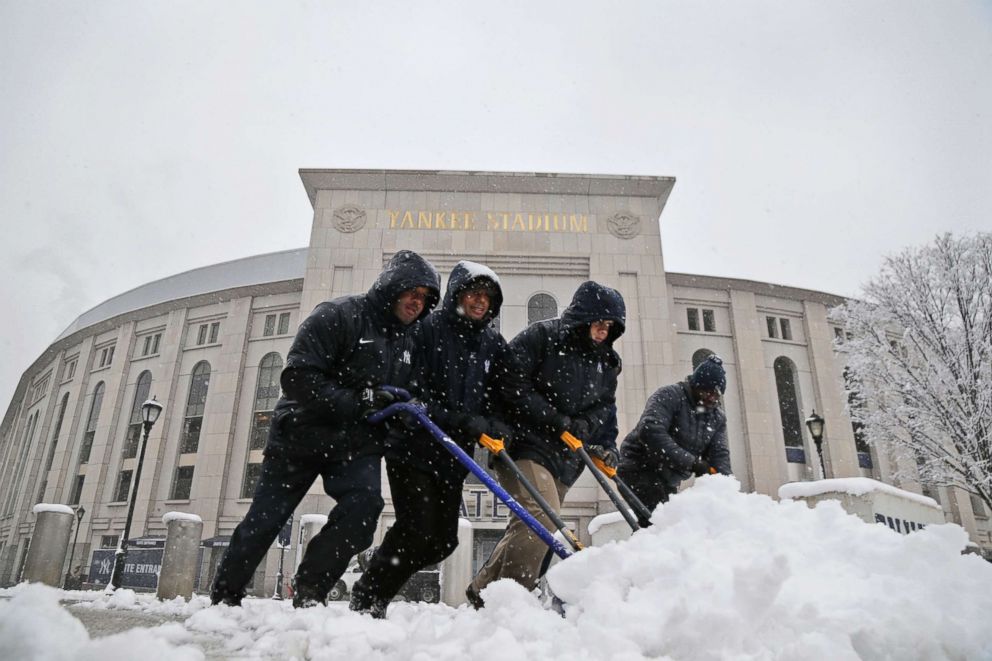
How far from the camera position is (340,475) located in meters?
3.40

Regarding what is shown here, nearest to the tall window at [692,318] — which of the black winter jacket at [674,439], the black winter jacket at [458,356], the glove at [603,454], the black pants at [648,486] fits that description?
the black winter jacket at [674,439]

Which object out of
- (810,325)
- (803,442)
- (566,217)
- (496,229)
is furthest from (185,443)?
(810,325)

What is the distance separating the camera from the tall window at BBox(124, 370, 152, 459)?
90.6 ft

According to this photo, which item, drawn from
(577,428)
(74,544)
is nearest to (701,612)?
(577,428)

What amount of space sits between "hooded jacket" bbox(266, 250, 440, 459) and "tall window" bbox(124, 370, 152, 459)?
28.7 meters

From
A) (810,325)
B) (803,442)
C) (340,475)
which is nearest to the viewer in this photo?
(340,475)

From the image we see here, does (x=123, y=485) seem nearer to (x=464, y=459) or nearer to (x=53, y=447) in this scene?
(x=53, y=447)

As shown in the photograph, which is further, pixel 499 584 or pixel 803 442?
pixel 803 442

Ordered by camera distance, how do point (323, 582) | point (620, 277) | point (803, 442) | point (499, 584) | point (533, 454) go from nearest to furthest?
point (499, 584) → point (323, 582) → point (533, 454) → point (620, 277) → point (803, 442)

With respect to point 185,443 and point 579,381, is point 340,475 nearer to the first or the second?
point 579,381

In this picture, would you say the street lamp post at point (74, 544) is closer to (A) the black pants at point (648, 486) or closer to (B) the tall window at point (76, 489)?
(B) the tall window at point (76, 489)

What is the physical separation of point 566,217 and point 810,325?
1279cm

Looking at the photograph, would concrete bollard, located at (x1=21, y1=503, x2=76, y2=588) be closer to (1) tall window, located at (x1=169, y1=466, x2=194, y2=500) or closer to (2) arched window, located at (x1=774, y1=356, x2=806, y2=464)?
(1) tall window, located at (x1=169, y1=466, x2=194, y2=500)

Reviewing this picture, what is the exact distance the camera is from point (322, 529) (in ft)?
10.6
